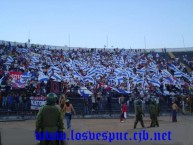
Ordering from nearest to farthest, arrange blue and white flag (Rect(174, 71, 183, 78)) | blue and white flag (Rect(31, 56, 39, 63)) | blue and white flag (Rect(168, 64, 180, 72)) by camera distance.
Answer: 1. blue and white flag (Rect(31, 56, 39, 63))
2. blue and white flag (Rect(174, 71, 183, 78))
3. blue and white flag (Rect(168, 64, 180, 72))

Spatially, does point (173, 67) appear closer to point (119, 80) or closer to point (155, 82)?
point (155, 82)

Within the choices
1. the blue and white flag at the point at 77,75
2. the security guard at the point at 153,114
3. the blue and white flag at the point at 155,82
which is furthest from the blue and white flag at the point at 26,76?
the blue and white flag at the point at 155,82

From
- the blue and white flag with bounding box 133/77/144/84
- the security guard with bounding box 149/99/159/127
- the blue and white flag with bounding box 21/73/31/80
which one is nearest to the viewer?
the security guard with bounding box 149/99/159/127

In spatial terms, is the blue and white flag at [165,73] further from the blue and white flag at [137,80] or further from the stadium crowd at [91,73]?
the blue and white flag at [137,80]

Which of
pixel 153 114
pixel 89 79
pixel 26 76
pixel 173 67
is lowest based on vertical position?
pixel 153 114

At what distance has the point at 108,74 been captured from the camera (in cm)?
3159

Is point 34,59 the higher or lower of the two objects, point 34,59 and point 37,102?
the higher

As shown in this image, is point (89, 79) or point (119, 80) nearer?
point (89, 79)

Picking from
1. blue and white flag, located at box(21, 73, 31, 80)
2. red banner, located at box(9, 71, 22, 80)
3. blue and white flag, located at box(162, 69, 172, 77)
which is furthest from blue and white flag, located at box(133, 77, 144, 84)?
red banner, located at box(9, 71, 22, 80)

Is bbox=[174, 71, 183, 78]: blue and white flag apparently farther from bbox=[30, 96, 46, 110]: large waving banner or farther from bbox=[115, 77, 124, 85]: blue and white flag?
bbox=[30, 96, 46, 110]: large waving banner

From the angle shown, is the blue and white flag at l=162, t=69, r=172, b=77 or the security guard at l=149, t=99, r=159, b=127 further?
the blue and white flag at l=162, t=69, r=172, b=77

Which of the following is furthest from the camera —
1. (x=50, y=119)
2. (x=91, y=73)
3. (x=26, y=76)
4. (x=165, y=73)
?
(x=165, y=73)

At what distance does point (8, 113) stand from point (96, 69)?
15.0m

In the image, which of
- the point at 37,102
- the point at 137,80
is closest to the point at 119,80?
the point at 137,80
